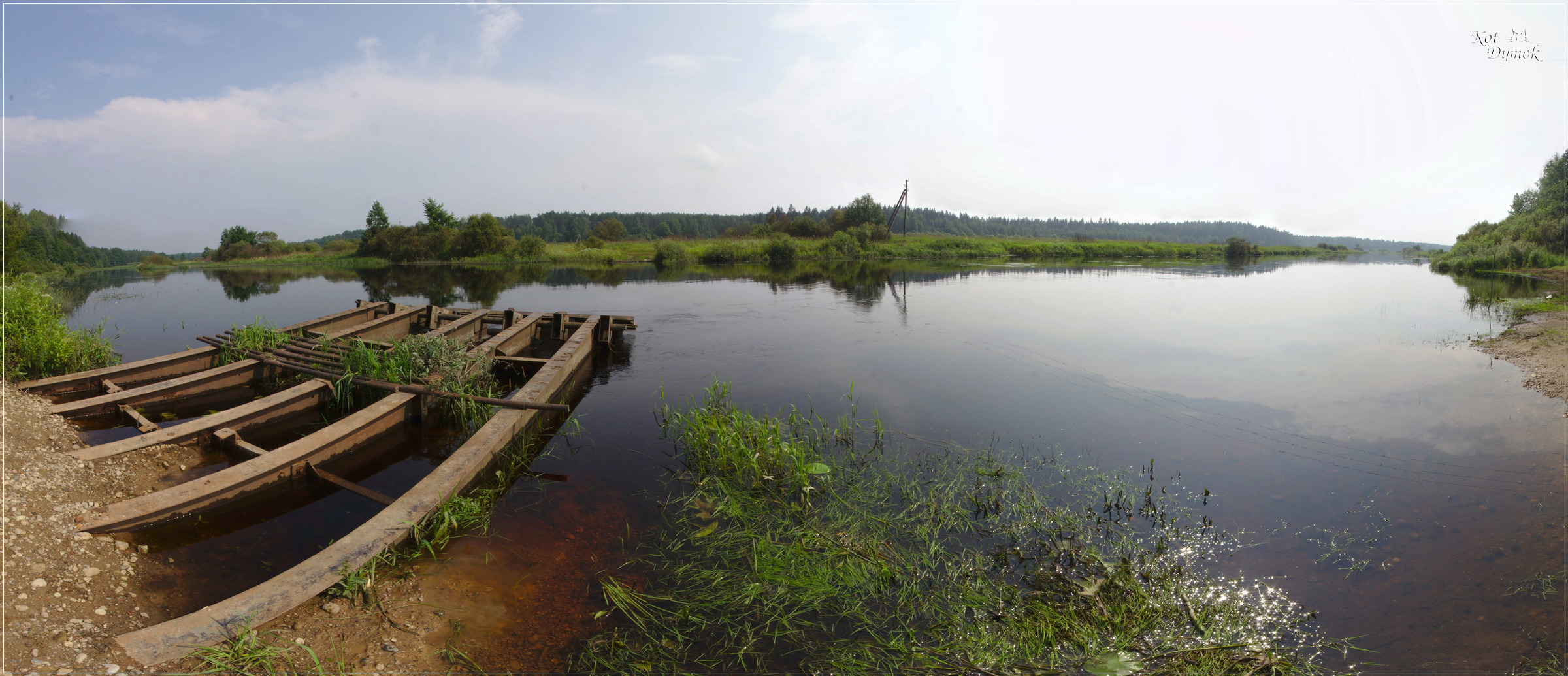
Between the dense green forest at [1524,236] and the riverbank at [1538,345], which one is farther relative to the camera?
the dense green forest at [1524,236]

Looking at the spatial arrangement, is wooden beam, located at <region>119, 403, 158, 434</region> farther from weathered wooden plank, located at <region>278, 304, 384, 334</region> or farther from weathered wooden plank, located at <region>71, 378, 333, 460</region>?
weathered wooden plank, located at <region>278, 304, 384, 334</region>

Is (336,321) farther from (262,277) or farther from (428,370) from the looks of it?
(262,277)

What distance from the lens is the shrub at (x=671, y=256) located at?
1724 inches

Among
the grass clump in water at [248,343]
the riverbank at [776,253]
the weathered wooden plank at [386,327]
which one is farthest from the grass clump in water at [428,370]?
the riverbank at [776,253]

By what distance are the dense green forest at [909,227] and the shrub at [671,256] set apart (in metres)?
15.7

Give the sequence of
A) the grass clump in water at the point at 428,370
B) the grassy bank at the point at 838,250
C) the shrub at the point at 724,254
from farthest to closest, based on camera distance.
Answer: the grassy bank at the point at 838,250 < the shrub at the point at 724,254 < the grass clump in water at the point at 428,370

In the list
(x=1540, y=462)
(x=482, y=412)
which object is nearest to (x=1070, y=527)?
(x=1540, y=462)

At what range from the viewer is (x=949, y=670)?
3.04m

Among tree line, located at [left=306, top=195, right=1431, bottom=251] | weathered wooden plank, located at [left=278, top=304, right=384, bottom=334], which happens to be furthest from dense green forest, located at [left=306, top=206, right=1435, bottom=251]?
weathered wooden plank, located at [left=278, top=304, right=384, bottom=334]

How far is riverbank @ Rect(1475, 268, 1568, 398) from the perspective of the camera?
8062 mm

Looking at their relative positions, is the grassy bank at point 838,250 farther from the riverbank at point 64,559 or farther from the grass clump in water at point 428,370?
the riverbank at point 64,559

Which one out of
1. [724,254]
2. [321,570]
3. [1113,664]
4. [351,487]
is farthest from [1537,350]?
[724,254]

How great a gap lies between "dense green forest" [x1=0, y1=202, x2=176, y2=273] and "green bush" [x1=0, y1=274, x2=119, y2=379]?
18.3 metres

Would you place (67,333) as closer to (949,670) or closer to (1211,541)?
(949,670)
